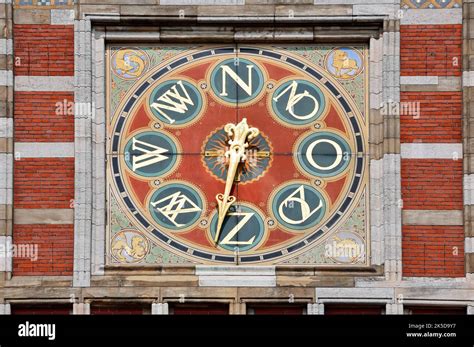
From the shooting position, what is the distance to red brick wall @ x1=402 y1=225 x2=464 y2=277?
22.6m

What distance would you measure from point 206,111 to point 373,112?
6.38 feet

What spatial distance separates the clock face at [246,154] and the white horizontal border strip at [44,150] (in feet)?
1.71

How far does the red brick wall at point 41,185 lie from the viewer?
22.8 meters

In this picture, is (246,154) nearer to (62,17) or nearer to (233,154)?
(233,154)

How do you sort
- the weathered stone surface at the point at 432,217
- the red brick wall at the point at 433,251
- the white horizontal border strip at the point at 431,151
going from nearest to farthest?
1. the red brick wall at the point at 433,251
2. the weathered stone surface at the point at 432,217
3. the white horizontal border strip at the point at 431,151

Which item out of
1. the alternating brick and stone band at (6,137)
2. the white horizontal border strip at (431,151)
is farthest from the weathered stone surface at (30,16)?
the white horizontal border strip at (431,151)

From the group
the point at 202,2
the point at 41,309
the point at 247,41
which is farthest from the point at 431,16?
the point at 41,309

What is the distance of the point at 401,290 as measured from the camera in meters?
22.5

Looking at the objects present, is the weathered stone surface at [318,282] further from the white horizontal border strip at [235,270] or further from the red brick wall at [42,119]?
the red brick wall at [42,119]

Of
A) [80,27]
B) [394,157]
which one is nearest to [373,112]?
[394,157]

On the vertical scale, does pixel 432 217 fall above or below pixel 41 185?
below

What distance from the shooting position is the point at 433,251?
74.5 ft

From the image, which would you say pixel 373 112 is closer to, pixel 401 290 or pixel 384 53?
pixel 384 53

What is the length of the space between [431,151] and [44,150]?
4.46 metres
